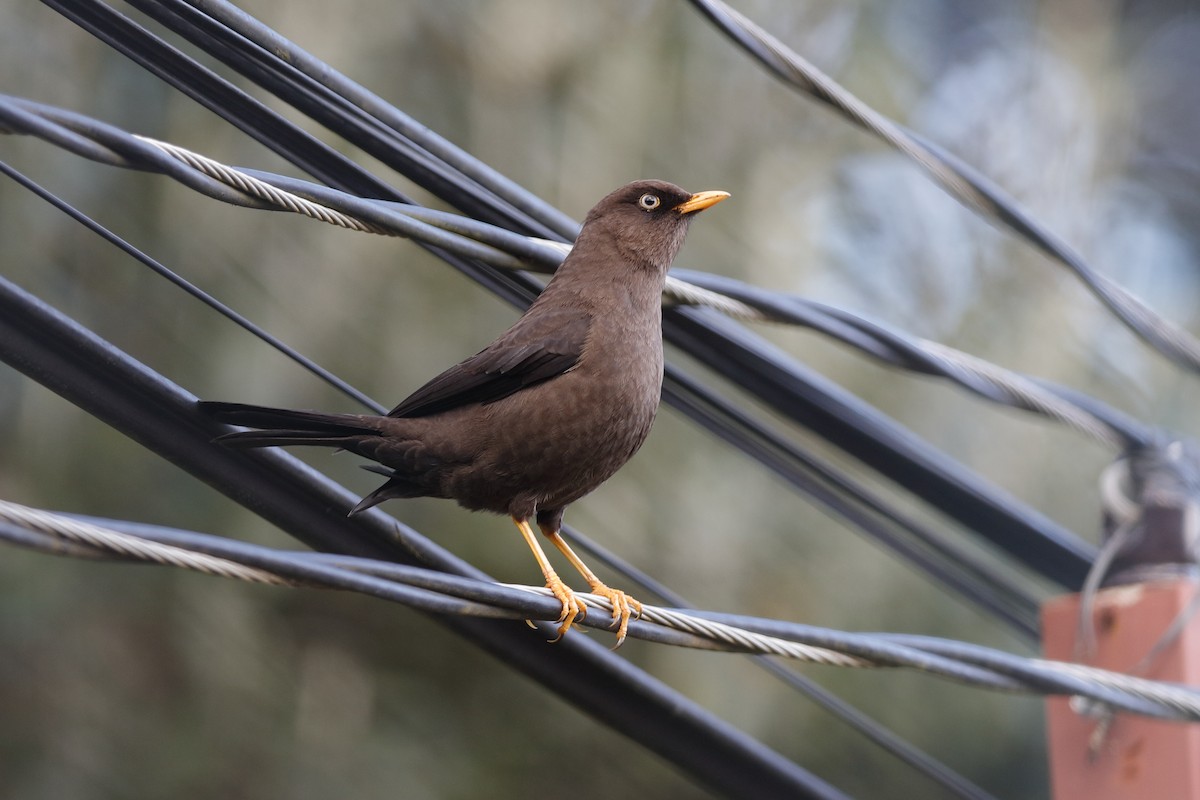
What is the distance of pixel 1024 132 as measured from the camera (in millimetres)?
8789

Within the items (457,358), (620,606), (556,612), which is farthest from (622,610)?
(457,358)

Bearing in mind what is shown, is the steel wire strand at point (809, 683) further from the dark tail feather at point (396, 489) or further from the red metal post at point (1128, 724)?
the red metal post at point (1128, 724)

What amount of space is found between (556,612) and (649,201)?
1.60 metres

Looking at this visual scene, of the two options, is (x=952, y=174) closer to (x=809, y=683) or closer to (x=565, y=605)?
(x=809, y=683)

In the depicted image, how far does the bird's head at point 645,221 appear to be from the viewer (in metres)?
3.51

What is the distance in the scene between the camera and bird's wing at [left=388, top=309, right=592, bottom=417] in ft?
10.5

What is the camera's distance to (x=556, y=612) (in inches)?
101

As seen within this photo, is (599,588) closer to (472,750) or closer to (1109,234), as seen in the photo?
(472,750)

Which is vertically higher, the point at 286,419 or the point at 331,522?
the point at 286,419

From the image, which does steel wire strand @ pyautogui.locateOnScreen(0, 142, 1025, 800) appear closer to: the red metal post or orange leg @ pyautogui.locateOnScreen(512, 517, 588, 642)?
orange leg @ pyautogui.locateOnScreen(512, 517, 588, 642)

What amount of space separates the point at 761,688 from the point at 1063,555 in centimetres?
Answer: 279

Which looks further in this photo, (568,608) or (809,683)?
(809,683)

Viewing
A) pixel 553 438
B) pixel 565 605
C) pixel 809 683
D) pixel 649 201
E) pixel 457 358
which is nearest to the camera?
pixel 565 605

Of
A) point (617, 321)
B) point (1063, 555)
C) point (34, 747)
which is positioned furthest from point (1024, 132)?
point (34, 747)
